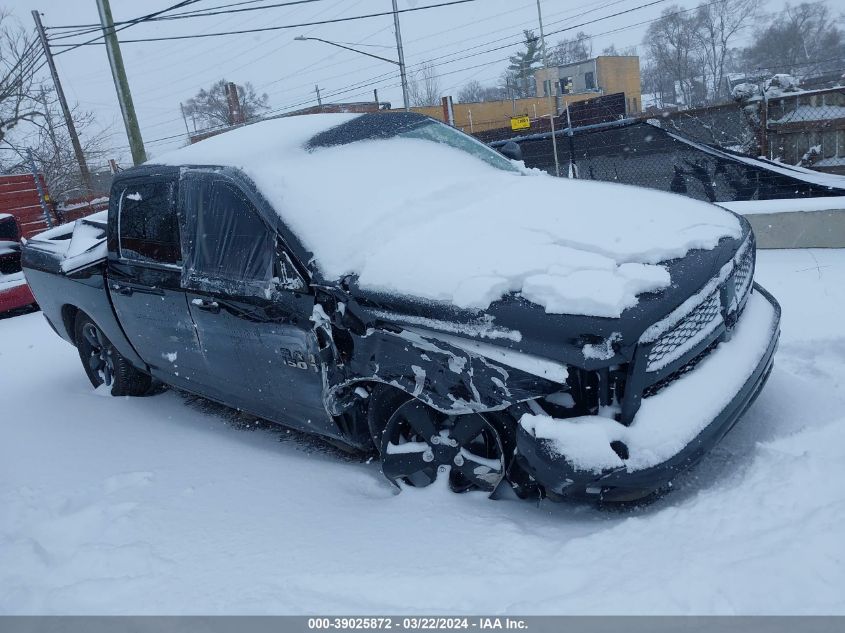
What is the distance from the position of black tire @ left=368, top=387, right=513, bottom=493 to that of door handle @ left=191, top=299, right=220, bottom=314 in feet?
3.69

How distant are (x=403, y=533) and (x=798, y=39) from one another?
3120 inches

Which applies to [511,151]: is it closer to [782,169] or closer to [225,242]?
[225,242]

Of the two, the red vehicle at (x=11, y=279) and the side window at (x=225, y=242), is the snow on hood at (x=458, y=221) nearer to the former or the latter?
the side window at (x=225, y=242)

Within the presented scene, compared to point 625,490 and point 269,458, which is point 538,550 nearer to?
point 625,490

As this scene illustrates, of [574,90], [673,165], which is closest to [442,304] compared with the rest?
[673,165]

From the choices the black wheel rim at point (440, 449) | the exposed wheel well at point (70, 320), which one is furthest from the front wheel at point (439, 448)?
the exposed wheel well at point (70, 320)

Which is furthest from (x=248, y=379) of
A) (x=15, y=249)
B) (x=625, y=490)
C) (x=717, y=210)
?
(x=15, y=249)

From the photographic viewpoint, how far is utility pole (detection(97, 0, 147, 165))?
12.8 meters

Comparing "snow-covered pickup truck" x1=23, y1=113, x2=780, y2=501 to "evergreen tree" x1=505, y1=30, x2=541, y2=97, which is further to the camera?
"evergreen tree" x1=505, y1=30, x2=541, y2=97

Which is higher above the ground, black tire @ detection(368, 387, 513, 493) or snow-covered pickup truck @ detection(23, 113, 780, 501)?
snow-covered pickup truck @ detection(23, 113, 780, 501)

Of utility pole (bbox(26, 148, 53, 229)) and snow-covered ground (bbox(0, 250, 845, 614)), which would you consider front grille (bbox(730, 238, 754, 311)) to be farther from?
utility pole (bbox(26, 148, 53, 229))

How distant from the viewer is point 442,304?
8.09 feet

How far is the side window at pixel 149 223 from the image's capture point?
3791mm
